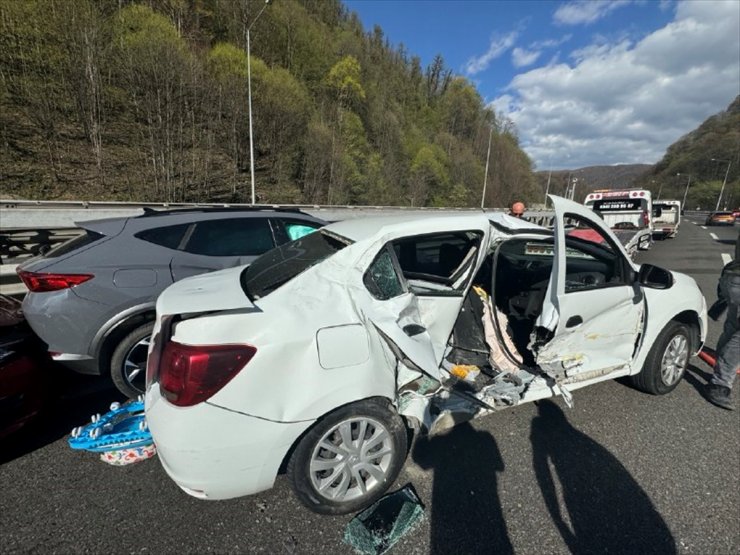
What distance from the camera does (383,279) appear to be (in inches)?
88.8

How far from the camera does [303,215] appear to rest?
15.1 ft

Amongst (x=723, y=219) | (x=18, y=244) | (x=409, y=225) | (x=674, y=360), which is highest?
(x=723, y=219)

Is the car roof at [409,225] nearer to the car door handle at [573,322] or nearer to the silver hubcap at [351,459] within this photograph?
the car door handle at [573,322]

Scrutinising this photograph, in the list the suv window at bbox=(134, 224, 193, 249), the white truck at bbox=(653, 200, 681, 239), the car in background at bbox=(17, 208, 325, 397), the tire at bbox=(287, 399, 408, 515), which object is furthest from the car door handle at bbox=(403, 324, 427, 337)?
the white truck at bbox=(653, 200, 681, 239)

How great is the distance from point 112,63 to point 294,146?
12.5m

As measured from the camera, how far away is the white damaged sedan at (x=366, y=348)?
5.79 feet

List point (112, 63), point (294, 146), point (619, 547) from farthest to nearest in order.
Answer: point (294, 146) < point (112, 63) < point (619, 547)

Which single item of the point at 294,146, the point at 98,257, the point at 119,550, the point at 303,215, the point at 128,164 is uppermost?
the point at 294,146

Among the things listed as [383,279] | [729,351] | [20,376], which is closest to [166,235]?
[20,376]

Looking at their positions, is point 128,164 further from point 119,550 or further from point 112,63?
point 119,550

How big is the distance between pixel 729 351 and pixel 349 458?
11.2ft

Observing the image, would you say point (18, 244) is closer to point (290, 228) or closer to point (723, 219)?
point (290, 228)

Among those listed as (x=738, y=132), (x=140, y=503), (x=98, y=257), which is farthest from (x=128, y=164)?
Result: (x=738, y=132)

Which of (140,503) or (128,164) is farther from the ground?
(128,164)
